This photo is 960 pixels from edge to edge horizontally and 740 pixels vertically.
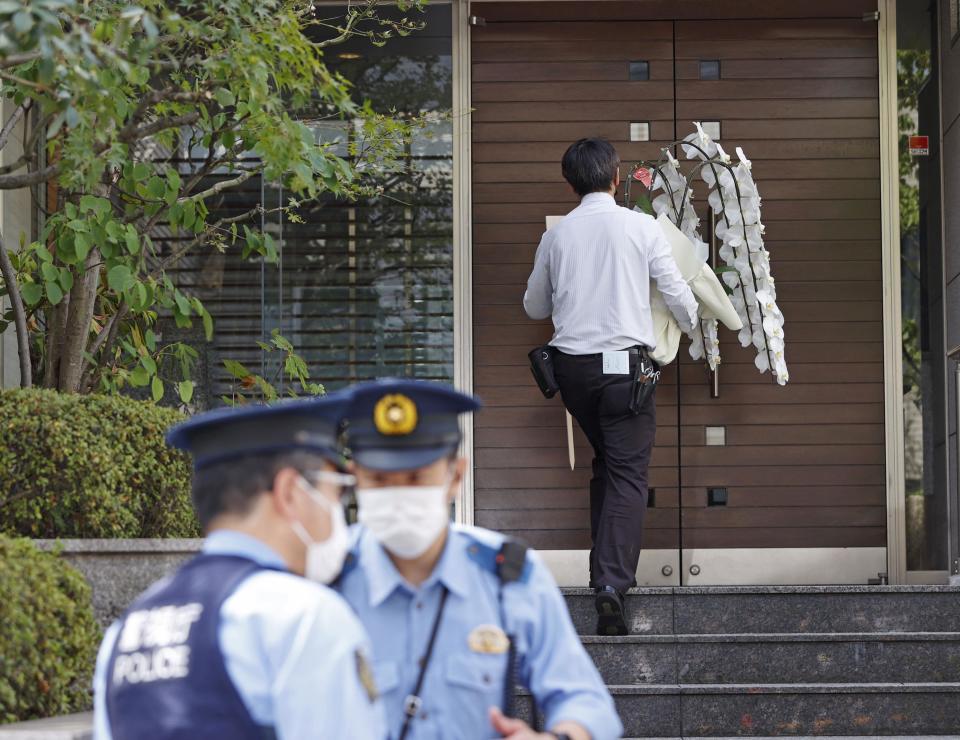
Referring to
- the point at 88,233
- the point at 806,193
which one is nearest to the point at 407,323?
the point at 806,193

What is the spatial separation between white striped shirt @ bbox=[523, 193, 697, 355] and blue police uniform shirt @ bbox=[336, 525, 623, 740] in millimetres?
3304

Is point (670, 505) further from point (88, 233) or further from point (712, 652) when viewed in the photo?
point (88, 233)

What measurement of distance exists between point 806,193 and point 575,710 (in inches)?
219

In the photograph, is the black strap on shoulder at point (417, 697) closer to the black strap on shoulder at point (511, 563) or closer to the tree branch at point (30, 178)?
the black strap on shoulder at point (511, 563)

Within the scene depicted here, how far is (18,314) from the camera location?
5.45 meters

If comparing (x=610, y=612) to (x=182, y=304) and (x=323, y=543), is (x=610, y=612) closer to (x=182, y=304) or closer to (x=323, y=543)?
(x=182, y=304)

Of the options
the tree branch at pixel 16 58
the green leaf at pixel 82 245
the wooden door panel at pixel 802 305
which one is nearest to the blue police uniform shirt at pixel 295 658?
the tree branch at pixel 16 58

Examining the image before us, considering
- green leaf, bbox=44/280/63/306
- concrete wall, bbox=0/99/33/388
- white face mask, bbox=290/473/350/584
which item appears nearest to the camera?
white face mask, bbox=290/473/350/584

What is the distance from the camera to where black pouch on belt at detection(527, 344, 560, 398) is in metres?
5.80

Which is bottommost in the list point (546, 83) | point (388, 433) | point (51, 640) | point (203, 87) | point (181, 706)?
point (51, 640)

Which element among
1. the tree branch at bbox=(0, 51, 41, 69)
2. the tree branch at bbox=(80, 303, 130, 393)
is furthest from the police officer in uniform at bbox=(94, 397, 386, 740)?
the tree branch at bbox=(80, 303, 130, 393)

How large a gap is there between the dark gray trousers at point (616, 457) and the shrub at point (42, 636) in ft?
7.32

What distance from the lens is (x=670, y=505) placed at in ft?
24.4

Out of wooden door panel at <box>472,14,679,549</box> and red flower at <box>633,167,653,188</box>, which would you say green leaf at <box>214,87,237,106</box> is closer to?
red flower at <box>633,167,653,188</box>
